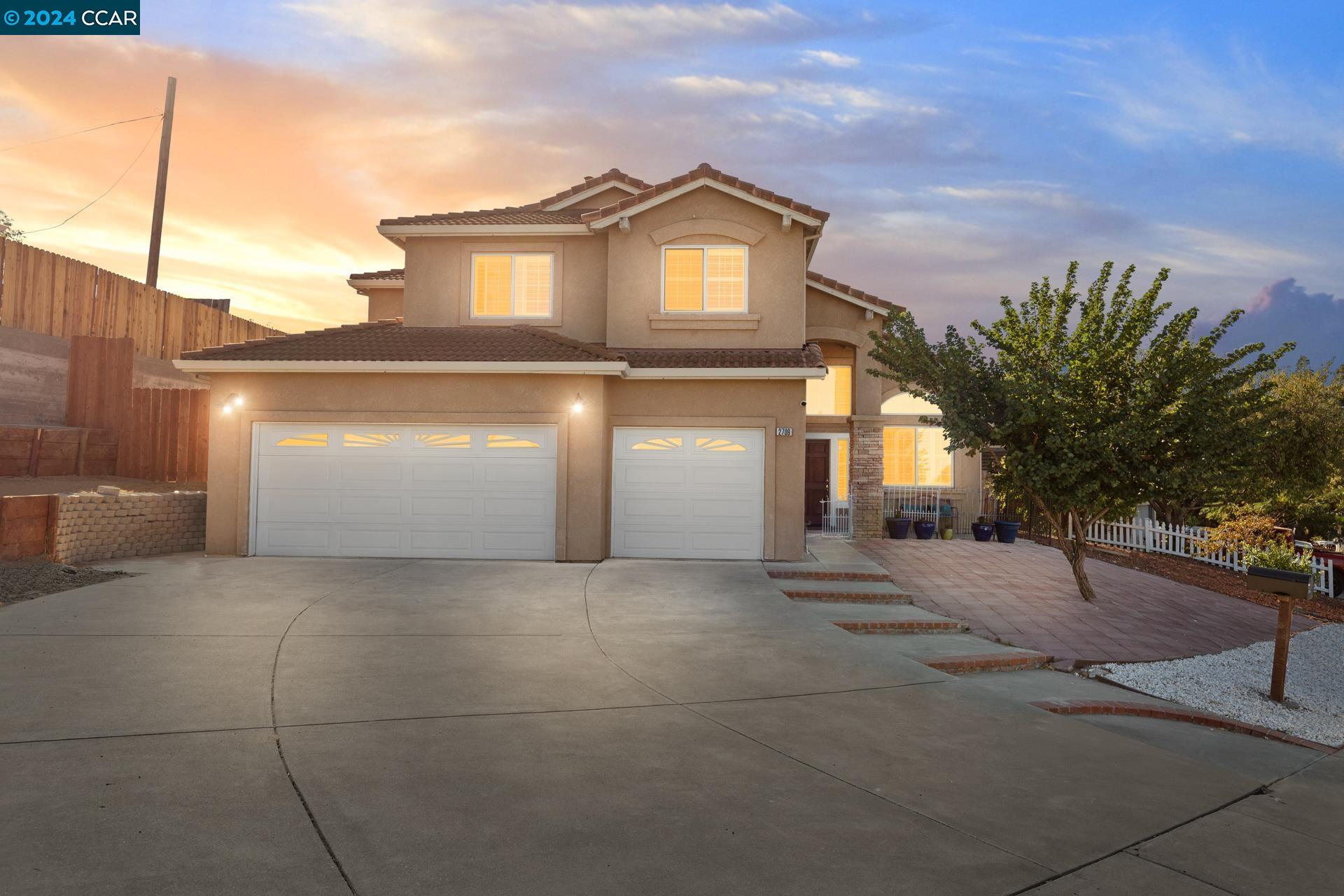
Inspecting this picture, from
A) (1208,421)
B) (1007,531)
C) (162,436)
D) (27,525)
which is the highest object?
(1208,421)

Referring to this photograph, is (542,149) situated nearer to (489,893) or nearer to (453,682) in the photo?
(453,682)

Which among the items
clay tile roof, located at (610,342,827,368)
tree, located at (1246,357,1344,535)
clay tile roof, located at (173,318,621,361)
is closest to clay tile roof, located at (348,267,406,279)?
clay tile roof, located at (173,318,621,361)

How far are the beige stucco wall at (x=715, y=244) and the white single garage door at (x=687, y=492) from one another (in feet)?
6.40

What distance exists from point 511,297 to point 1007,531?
13.0 m

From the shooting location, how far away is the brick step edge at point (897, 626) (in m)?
9.45

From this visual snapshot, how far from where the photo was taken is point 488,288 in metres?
15.9

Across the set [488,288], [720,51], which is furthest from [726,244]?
[488,288]

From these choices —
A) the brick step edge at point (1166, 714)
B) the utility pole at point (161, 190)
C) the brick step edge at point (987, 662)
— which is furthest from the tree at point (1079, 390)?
the utility pole at point (161, 190)

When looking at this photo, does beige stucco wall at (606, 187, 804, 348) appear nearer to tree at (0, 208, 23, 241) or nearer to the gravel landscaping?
the gravel landscaping

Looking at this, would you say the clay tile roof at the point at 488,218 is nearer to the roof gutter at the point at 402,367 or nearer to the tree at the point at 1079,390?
the roof gutter at the point at 402,367

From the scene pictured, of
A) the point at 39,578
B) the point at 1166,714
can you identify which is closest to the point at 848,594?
the point at 1166,714

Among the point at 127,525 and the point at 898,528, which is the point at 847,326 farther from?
the point at 127,525

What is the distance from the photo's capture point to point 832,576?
39.8 feet

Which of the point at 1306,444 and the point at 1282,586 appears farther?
the point at 1306,444
